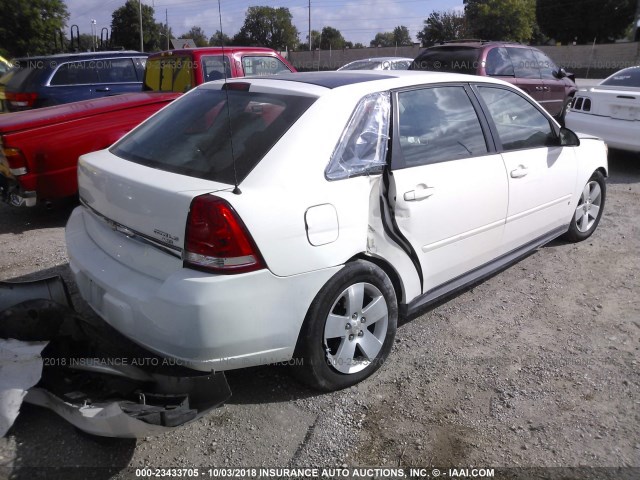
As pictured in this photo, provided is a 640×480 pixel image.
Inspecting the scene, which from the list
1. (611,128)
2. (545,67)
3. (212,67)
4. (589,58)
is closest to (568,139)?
(611,128)

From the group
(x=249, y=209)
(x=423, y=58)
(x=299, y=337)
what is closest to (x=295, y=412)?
(x=299, y=337)

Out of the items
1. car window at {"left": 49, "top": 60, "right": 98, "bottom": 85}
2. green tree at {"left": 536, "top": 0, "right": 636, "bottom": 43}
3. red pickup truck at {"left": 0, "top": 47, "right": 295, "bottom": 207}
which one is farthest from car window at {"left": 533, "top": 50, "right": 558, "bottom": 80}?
green tree at {"left": 536, "top": 0, "right": 636, "bottom": 43}

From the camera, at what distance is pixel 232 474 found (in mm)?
2381

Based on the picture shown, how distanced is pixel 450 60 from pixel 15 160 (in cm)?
712

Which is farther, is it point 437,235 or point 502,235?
point 502,235

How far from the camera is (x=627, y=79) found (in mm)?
8445

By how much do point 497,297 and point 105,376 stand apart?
2.83 meters

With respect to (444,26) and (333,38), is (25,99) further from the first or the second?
(333,38)

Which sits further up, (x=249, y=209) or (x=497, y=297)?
(x=249, y=209)

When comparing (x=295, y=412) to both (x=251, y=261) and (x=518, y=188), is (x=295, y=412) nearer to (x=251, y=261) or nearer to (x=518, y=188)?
(x=251, y=261)

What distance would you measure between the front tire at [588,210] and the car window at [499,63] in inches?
174

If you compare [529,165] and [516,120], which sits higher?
[516,120]

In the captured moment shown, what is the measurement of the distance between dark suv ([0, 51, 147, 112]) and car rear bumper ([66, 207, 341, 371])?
6611mm

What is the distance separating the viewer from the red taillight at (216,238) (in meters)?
2.35
